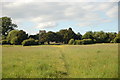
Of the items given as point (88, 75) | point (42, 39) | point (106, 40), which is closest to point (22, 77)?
point (88, 75)

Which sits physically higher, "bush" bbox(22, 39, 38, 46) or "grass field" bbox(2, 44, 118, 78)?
"bush" bbox(22, 39, 38, 46)

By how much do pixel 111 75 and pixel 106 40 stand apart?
64.0 metres

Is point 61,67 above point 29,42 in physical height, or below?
below

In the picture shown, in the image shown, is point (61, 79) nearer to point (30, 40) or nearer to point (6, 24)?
point (30, 40)

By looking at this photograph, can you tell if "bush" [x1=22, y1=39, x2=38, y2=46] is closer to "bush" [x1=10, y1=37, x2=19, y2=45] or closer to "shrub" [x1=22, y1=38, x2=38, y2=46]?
"shrub" [x1=22, y1=38, x2=38, y2=46]

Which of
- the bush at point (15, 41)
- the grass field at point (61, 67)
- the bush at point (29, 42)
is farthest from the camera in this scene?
the bush at point (15, 41)

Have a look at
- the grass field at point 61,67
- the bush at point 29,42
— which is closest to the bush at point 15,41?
the bush at point 29,42

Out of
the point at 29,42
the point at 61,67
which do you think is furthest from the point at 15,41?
the point at 61,67

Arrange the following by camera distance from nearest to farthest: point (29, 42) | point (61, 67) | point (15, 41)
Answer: point (61, 67), point (29, 42), point (15, 41)

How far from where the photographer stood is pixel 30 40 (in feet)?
128

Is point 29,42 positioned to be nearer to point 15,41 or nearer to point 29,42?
point 29,42

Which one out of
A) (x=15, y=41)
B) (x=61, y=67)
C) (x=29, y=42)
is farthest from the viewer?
(x=15, y=41)

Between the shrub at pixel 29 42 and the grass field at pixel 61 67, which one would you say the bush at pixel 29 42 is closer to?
the shrub at pixel 29 42

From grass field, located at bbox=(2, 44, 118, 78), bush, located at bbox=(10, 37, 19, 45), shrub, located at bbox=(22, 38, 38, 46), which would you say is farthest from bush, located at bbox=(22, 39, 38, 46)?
grass field, located at bbox=(2, 44, 118, 78)
